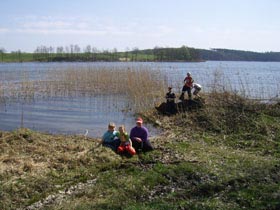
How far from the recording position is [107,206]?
659cm

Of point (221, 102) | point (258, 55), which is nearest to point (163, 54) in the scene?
point (258, 55)

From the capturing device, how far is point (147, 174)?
27.9 feet

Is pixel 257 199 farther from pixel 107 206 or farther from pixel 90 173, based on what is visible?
pixel 90 173

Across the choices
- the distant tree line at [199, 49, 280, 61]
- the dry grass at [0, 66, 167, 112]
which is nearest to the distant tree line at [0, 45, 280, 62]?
the distant tree line at [199, 49, 280, 61]

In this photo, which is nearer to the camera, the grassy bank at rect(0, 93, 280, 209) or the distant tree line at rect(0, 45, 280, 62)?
the grassy bank at rect(0, 93, 280, 209)

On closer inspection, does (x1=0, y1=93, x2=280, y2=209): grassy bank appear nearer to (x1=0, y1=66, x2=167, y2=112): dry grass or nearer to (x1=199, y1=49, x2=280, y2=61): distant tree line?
(x1=0, y1=66, x2=167, y2=112): dry grass

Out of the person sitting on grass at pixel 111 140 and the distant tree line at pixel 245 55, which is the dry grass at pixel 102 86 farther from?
the distant tree line at pixel 245 55

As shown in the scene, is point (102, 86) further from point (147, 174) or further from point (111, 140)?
point (147, 174)

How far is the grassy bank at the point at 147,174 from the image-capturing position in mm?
6887

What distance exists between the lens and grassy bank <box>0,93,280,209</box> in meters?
6.89

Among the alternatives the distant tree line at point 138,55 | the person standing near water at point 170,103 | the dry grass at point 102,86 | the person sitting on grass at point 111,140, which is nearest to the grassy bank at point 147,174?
the person sitting on grass at point 111,140

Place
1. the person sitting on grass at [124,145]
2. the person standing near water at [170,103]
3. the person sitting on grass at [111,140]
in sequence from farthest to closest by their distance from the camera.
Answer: the person standing near water at [170,103] < the person sitting on grass at [111,140] < the person sitting on grass at [124,145]

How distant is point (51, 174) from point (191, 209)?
144 inches

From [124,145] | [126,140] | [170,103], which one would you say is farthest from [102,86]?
[124,145]
